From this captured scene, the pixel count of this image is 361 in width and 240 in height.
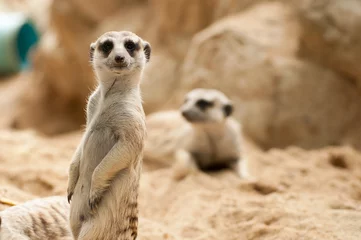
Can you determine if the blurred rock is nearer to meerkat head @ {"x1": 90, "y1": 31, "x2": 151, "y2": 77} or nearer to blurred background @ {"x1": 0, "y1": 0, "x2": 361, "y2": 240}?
blurred background @ {"x1": 0, "y1": 0, "x2": 361, "y2": 240}

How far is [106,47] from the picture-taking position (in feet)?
7.02

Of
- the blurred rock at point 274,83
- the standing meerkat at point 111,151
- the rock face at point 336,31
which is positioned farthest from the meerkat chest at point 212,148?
the standing meerkat at point 111,151

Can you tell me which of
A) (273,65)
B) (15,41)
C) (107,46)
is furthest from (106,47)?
(15,41)

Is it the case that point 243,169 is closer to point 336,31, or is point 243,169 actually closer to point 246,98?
point 246,98

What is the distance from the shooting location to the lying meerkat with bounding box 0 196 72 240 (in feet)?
7.23

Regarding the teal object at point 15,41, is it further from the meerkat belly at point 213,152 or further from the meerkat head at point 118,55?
the meerkat head at point 118,55

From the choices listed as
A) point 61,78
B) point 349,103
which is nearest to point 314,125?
point 349,103

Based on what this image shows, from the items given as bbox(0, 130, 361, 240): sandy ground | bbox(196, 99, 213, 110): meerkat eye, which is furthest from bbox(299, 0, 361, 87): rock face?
bbox(196, 99, 213, 110): meerkat eye

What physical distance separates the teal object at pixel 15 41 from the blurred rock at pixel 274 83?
5766mm

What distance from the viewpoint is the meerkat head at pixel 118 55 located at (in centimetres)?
207

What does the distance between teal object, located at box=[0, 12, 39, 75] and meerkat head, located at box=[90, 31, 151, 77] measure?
8661 millimetres

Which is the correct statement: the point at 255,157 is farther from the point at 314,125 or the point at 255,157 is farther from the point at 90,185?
the point at 90,185

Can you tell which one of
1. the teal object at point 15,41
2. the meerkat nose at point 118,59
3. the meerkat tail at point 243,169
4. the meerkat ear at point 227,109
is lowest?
the meerkat nose at point 118,59

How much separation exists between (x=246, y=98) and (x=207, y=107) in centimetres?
131
